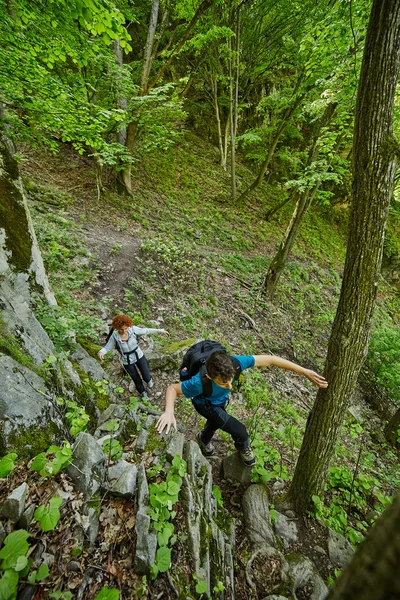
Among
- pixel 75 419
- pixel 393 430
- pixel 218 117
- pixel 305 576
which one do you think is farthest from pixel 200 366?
pixel 218 117

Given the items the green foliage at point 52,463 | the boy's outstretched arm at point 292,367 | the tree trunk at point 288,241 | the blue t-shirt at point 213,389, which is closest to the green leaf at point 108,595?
the green foliage at point 52,463

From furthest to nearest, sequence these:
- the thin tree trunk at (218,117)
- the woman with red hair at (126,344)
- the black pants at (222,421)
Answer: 1. the thin tree trunk at (218,117)
2. the woman with red hair at (126,344)
3. the black pants at (222,421)

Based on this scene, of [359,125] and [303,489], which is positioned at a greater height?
[359,125]

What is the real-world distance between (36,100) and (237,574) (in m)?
7.07

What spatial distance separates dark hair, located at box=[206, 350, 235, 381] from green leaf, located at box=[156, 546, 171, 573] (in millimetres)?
1368

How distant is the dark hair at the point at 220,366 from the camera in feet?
8.82

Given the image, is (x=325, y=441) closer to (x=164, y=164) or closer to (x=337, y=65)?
(x=337, y=65)

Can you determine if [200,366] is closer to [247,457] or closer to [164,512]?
[164,512]

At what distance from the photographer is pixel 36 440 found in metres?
2.34

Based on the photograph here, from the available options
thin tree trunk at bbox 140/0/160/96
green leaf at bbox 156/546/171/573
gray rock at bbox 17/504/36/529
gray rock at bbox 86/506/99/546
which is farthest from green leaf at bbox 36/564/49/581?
thin tree trunk at bbox 140/0/160/96

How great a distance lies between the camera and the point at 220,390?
3.02 meters

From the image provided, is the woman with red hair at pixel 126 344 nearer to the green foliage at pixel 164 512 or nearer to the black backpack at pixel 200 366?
the black backpack at pixel 200 366

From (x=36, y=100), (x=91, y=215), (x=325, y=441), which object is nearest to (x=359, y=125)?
(x=325, y=441)

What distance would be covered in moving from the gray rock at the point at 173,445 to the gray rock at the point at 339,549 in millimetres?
2092
